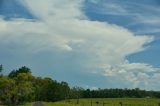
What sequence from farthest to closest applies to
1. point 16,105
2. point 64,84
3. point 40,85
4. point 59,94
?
point 64,84
point 59,94
point 40,85
point 16,105

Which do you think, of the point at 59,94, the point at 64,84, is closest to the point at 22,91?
the point at 59,94

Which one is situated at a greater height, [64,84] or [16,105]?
[64,84]

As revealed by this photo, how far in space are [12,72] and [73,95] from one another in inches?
1657

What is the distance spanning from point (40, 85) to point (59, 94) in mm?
11513

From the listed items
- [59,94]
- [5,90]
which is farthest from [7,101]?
[59,94]

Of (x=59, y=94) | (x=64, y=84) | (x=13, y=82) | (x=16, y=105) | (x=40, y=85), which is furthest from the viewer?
(x=64, y=84)

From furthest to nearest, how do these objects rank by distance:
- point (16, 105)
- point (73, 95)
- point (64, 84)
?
point (73, 95), point (64, 84), point (16, 105)

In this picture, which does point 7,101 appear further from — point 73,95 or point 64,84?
point 73,95

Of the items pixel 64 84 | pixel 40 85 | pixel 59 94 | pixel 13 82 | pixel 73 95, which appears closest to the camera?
pixel 13 82

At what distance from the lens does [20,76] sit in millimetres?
117625

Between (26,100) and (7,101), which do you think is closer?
(7,101)

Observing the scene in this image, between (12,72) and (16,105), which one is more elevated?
(12,72)

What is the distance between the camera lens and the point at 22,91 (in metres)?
113

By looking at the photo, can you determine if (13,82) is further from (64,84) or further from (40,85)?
(64,84)
